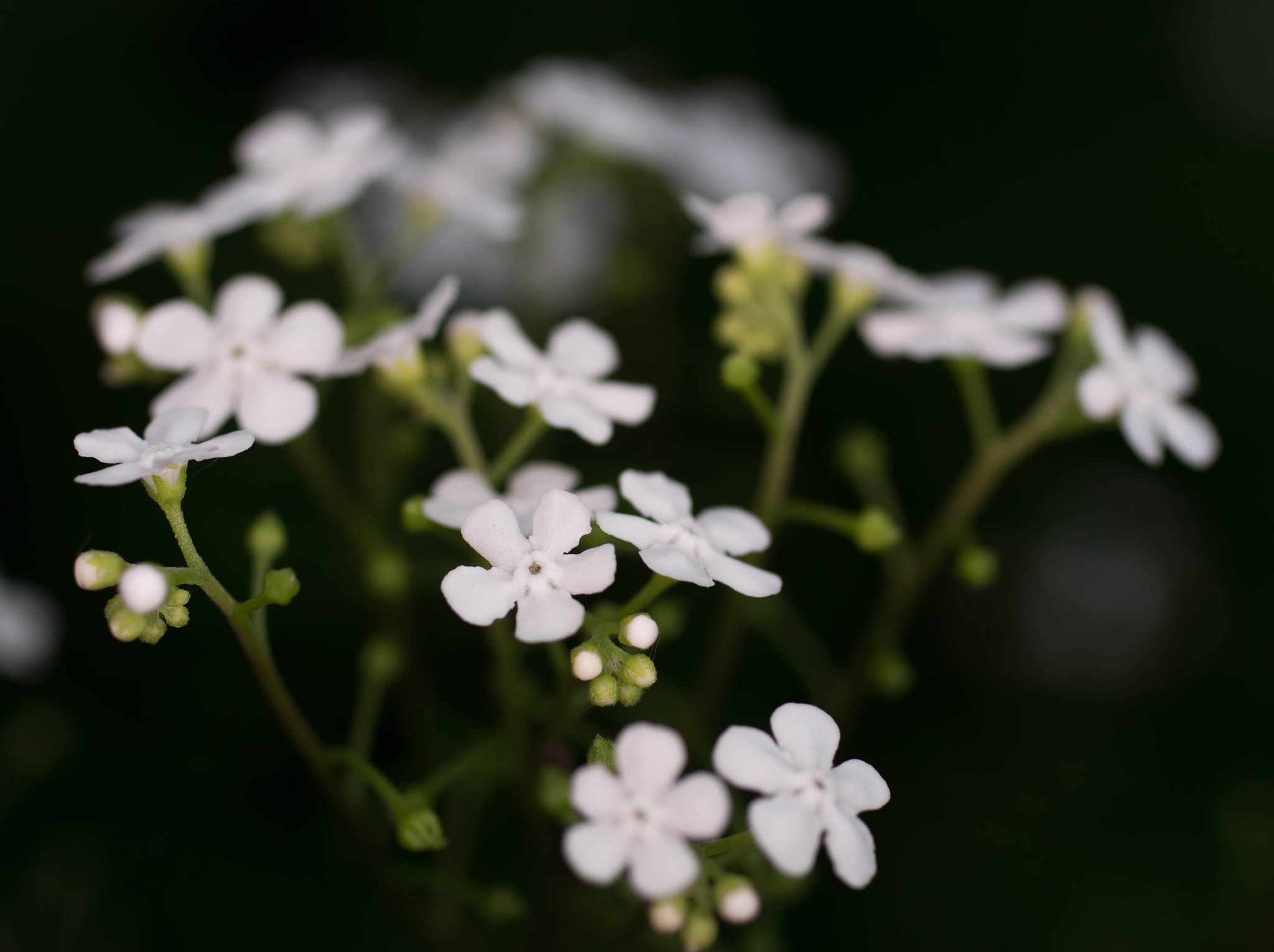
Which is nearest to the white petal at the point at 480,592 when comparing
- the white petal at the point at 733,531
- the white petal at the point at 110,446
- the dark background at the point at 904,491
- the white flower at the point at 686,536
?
the white flower at the point at 686,536

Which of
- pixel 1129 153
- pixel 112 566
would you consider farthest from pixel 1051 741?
pixel 112 566

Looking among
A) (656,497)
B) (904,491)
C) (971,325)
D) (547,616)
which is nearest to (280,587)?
(547,616)

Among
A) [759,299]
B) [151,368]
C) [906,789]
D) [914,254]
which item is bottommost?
[906,789]

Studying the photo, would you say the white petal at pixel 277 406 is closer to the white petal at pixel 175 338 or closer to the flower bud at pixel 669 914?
the white petal at pixel 175 338

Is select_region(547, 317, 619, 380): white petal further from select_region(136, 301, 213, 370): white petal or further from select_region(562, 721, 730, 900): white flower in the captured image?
select_region(562, 721, 730, 900): white flower

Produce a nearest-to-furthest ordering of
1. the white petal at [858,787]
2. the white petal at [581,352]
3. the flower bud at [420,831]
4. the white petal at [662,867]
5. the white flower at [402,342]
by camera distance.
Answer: the white petal at [662,867] → the white petal at [858,787] → the flower bud at [420,831] → the white flower at [402,342] → the white petal at [581,352]

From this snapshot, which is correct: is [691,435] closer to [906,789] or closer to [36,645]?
[906,789]

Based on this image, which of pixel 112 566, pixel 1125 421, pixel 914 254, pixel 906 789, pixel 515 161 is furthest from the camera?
pixel 914 254
